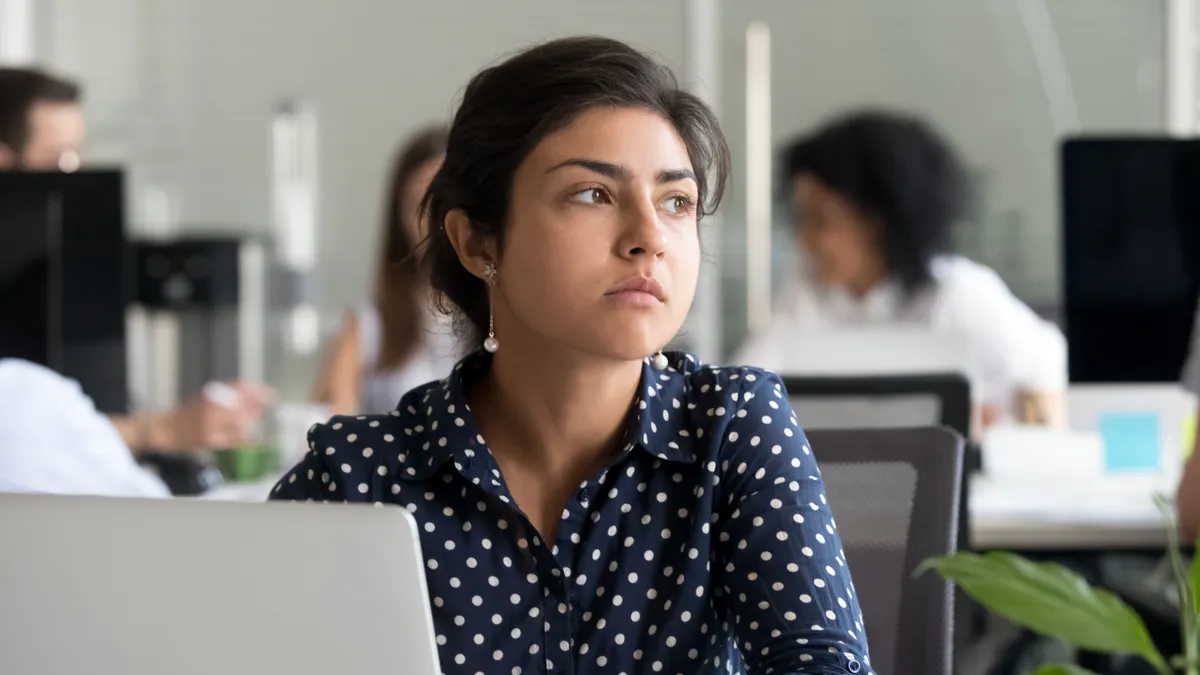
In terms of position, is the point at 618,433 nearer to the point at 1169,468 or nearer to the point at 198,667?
the point at 198,667

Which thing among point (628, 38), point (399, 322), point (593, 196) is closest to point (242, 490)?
point (399, 322)

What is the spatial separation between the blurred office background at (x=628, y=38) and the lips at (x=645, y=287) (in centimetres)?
373

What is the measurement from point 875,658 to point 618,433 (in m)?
0.36

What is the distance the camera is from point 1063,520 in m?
2.35

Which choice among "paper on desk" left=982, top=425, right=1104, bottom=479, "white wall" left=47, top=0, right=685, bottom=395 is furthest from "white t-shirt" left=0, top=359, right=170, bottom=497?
"white wall" left=47, top=0, right=685, bottom=395

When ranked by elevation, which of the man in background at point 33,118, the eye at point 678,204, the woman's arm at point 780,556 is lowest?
the woman's arm at point 780,556

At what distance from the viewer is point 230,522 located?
783 mm

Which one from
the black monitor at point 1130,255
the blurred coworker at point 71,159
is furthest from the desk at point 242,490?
the black monitor at point 1130,255

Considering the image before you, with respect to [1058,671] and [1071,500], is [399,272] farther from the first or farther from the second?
[1058,671]

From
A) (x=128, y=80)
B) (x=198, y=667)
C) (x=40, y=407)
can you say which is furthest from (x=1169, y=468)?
(x=128, y=80)

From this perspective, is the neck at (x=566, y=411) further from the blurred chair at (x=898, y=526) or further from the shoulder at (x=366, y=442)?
the blurred chair at (x=898, y=526)

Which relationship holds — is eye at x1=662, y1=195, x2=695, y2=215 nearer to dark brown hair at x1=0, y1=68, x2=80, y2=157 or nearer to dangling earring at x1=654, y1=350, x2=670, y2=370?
dangling earring at x1=654, y1=350, x2=670, y2=370

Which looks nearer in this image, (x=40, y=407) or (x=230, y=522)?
(x=230, y=522)

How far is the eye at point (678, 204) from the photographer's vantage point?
136 centimetres
